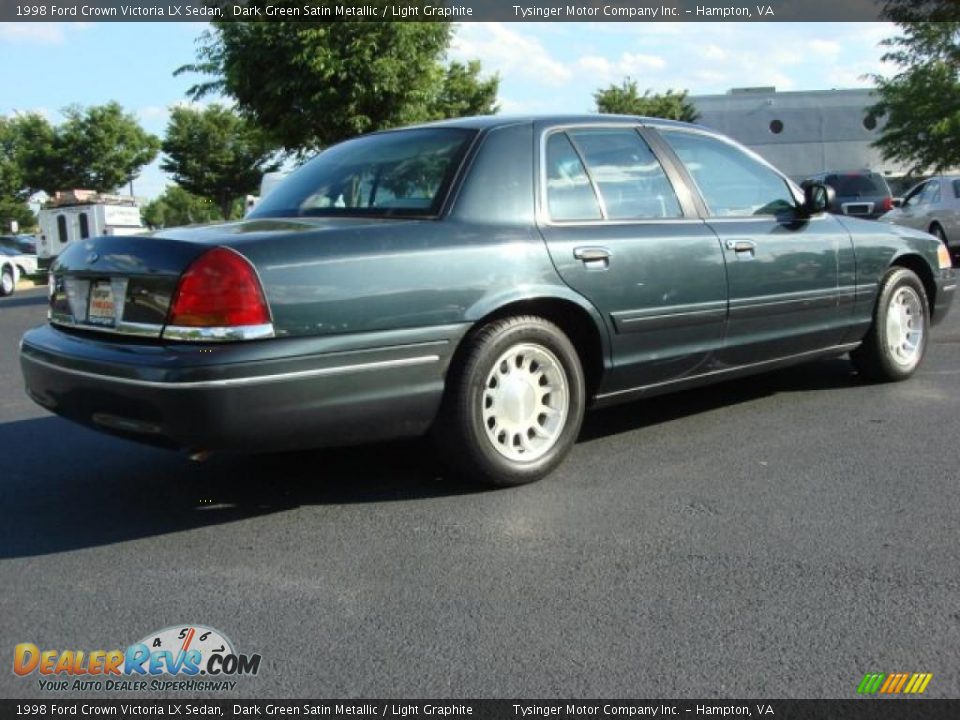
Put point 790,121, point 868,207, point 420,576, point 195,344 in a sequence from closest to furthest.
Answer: point 420,576 → point 195,344 → point 868,207 → point 790,121

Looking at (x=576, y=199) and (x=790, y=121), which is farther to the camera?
(x=790, y=121)

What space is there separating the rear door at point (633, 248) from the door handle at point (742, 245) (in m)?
0.10

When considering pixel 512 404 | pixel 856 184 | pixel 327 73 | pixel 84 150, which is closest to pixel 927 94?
pixel 856 184

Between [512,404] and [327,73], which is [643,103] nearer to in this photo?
[327,73]

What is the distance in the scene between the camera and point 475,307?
12.5ft

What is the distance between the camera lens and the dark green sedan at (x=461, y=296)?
338 centimetres

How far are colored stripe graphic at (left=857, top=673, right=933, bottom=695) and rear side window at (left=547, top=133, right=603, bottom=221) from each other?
2377mm

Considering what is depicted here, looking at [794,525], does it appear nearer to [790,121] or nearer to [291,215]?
[291,215]

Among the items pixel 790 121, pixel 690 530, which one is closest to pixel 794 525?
pixel 690 530

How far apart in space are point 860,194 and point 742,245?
15.4 metres

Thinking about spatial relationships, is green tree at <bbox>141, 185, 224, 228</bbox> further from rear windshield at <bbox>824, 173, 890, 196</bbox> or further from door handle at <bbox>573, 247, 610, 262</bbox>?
door handle at <bbox>573, 247, 610, 262</bbox>

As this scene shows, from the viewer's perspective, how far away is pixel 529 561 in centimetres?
325

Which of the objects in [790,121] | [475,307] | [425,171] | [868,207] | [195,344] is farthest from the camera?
[790,121]

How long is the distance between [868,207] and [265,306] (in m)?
17.1
